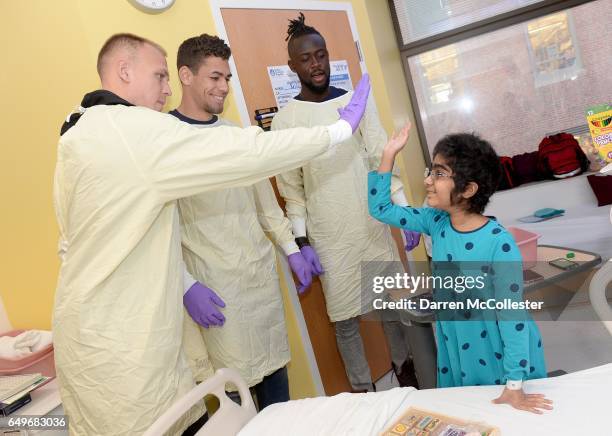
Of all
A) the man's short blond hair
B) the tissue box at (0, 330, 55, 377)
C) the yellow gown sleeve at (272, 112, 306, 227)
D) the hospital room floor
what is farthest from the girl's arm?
the tissue box at (0, 330, 55, 377)

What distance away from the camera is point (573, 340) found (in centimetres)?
262

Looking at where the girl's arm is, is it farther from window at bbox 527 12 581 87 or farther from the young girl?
window at bbox 527 12 581 87

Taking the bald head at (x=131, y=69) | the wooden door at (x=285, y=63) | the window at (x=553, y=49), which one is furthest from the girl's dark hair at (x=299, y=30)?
the window at (x=553, y=49)

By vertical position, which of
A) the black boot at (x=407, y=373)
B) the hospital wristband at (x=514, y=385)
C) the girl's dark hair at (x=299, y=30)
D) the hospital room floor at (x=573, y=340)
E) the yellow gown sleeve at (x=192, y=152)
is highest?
the girl's dark hair at (x=299, y=30)

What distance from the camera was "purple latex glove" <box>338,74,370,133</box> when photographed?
5.41 ft

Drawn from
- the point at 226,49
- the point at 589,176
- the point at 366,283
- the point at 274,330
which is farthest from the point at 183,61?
the point at 589,176

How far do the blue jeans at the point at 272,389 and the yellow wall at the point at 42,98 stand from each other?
38 centimetres

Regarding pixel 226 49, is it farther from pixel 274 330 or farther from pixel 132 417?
pixel 132 417

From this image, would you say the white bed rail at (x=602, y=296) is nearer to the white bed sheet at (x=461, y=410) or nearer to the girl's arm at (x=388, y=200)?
the white bed sheet at (x=461, y=410)

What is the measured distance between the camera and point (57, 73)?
1.80m

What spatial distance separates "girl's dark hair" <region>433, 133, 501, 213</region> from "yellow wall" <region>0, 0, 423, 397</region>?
3.36 ft

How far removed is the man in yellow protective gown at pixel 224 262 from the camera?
5.58 ft

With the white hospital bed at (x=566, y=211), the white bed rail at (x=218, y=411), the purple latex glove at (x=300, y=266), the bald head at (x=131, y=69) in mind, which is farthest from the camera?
the white hospital bed at (x=566, y=211)

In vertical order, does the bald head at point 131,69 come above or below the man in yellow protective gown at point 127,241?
above
